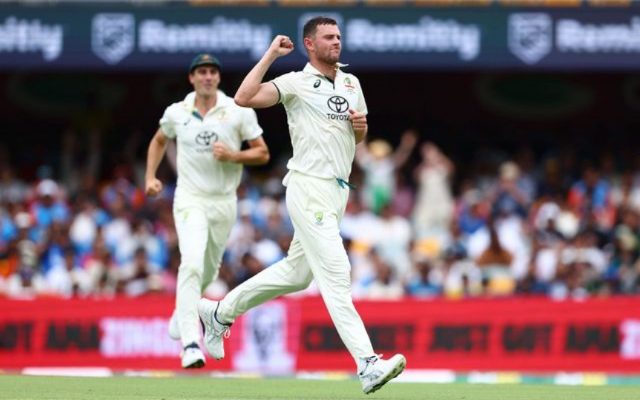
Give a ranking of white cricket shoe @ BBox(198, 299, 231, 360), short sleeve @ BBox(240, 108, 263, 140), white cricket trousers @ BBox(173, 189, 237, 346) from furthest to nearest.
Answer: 1. short sleeve @ BBox(240, 108, 263, 140)
2. white cricket trousers @ BBox(173, 189, 237, 346)
3. white cricket shoe @ BBox(198, 299, 231, 360)

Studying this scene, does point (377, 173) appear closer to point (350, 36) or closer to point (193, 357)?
point (350, 36)

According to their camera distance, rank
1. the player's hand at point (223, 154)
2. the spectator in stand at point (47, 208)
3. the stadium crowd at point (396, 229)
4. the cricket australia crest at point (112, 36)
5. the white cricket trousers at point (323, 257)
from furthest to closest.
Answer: the cricket australia crest at point (112, 36) → the spectator in stand at point (47, 208) → the stadium crowd at point (396, 229) → the player's hand at point (223, 154) → the white cricket trousers at point (323, 257)

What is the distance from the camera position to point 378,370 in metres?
8.81

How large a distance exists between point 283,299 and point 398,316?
3.73 ft

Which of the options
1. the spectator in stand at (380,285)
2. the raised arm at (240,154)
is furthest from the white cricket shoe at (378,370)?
the spectator in stand at (380,285)

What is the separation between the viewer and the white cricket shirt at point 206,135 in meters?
11.3

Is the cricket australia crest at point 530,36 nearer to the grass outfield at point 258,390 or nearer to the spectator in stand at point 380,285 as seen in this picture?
the spectator in stand at point 380,285

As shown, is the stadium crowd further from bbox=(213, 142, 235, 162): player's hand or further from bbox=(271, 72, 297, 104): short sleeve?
bbox=(271, 72, 297, 104): short sleeve

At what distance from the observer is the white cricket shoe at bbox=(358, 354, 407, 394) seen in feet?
28.8

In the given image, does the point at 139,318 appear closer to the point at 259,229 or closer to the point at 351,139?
the point at 259,229

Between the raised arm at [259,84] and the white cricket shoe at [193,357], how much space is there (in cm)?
208

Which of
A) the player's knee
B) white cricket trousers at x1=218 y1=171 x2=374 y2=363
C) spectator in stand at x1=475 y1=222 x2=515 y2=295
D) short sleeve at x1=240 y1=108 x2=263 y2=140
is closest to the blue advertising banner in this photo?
spectator in stand at x1=475 y1=222 x2=515 y2=295

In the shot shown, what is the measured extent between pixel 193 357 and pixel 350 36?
7.88 metres

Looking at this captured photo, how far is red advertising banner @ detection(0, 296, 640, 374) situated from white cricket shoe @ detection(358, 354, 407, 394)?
5947 mm
